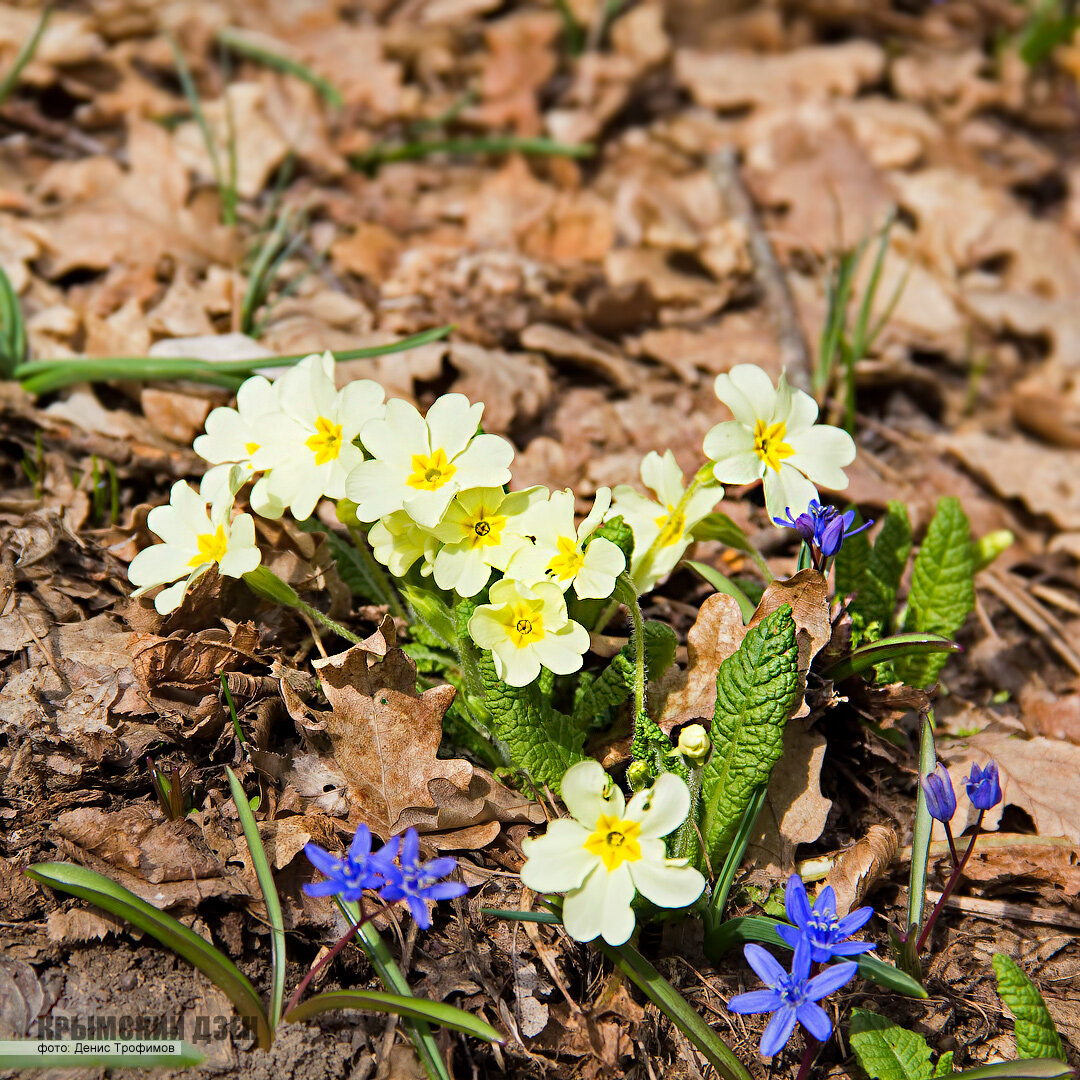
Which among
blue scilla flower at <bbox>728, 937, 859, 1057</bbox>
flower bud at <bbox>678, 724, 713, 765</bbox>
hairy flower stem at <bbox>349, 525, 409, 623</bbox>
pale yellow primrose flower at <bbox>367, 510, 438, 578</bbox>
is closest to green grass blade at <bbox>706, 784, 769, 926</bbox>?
flower bud at <bbox>678, 724, 713, 765</bbox>

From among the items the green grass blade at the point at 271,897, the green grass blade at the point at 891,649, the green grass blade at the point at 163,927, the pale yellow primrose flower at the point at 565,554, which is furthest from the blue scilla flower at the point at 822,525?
the green grass blade at the point at 163,927

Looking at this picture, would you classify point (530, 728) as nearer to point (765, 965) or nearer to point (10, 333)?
point (765, 965)

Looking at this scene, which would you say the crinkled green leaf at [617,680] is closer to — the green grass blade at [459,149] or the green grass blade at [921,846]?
the green grass blade at [921,846]

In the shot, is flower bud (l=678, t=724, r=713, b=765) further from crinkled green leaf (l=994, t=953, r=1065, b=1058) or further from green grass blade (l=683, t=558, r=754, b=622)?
crinkled green leaf (l=994, t=953, r=1065, b=1058)

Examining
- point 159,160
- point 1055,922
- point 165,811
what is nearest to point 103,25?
point 159,160

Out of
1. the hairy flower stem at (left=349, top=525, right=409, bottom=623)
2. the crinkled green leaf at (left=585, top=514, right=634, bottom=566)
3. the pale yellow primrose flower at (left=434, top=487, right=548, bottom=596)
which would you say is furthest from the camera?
the hairy flower stem at (left=349, top=525, right=409, bottom=623)
